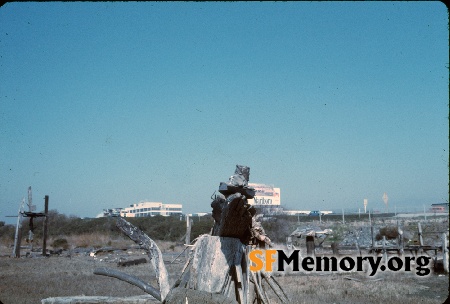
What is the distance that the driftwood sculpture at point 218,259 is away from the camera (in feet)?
16.7

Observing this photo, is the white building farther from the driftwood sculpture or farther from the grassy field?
the driftwood sculpture

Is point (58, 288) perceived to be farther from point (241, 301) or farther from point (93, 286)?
point (241, 301)

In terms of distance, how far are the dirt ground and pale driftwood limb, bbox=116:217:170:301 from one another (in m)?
5.15

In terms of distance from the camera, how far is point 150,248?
19.5 feet

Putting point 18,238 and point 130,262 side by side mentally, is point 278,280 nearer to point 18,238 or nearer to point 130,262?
point 130,262

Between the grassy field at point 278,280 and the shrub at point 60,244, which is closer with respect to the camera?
the grassy field at point 278,280

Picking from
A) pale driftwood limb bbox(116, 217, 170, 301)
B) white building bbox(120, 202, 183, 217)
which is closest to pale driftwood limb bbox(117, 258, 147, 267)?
pale driftwood limb bbox(116, 217, 170, 301)

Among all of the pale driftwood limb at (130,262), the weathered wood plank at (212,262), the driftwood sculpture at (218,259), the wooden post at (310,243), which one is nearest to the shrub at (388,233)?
the wooden post at (310,243)

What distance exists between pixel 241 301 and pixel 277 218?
36143 millimetres

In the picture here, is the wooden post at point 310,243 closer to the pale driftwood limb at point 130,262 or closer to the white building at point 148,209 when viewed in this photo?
the pale driftwood limb at point 130,262

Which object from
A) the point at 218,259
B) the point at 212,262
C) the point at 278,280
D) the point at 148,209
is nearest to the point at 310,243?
the point at 278,280

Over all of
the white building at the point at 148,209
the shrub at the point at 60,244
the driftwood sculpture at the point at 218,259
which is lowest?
the shrub at the point at 60,244

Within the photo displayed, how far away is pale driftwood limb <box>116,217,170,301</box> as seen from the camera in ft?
18.7

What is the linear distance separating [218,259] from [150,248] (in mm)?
992
